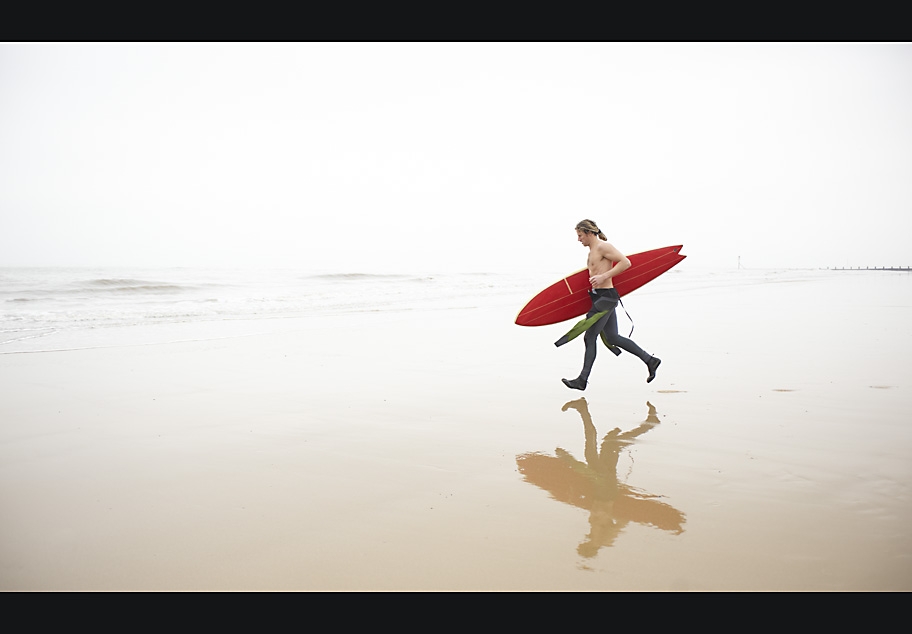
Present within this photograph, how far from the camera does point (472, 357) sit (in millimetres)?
7688

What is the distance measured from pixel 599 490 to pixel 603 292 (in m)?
3.02

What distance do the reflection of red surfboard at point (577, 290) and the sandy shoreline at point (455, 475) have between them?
0.60m

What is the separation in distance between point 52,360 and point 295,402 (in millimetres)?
4059

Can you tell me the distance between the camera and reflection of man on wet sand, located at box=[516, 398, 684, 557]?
2801mm

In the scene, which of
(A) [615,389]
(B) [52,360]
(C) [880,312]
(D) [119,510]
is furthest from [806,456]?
(C) [880,312]

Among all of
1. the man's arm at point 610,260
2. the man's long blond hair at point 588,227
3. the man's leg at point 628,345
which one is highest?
the man's long blond hair at point 588,227

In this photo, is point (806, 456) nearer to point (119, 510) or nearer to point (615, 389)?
point (615, 389)

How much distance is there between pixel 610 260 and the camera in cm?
608

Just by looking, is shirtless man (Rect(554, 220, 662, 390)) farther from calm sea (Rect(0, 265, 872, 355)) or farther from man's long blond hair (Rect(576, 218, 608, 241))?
calm sea (Rect(0, 265, 872, 355))

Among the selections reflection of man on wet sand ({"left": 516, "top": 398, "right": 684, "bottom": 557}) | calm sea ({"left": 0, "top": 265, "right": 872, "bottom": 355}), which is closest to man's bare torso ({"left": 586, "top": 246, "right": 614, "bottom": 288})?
reflection of man on wet sand ({"left": 516, "top": 398, "right": 684, "bottom": 557})

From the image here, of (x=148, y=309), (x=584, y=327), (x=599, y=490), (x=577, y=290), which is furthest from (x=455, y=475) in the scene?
(x=148, y=309)

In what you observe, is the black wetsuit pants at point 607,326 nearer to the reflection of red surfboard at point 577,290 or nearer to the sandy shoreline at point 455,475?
the sandy shoreline at point 455,475

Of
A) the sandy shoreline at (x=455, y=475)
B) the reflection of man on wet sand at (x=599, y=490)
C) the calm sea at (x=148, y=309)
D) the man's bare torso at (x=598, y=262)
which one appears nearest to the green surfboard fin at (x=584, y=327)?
the man's bare torso at (x=598, y=262)

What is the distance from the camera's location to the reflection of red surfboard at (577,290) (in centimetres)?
718
